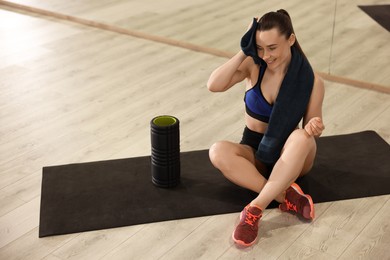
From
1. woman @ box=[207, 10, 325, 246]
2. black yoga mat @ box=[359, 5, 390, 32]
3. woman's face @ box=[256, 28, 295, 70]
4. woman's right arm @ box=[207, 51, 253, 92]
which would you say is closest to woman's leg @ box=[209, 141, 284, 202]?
woman @ box=[207, 10, 325, 246]

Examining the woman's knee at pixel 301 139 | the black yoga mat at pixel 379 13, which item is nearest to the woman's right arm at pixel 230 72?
the woman's knee at pixel 301 139

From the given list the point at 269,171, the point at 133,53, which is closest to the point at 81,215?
the point at 269,171

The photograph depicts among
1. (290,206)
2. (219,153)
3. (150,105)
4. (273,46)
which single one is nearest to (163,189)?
(219,153)

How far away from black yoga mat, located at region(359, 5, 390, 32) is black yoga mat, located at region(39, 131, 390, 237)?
3.36ft

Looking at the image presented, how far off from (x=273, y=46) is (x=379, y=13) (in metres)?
1.57

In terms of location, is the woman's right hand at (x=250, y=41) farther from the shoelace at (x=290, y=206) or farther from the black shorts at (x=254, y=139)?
the shoelace at (x=290, y=206)

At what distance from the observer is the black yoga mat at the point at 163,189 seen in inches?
99.6

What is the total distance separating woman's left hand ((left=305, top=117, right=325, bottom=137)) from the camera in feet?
7.83

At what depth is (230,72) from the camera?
254cm

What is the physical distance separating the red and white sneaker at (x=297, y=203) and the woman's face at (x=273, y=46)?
50 cm

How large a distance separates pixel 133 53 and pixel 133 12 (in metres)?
0.50

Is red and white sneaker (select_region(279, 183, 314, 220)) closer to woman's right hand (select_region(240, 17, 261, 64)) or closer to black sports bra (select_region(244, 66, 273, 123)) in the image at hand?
black sports bra (select_region(244, 66, 273, 123))

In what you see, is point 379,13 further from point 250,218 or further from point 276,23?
point 250,218

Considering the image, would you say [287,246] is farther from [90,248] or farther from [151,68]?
[151,68]
